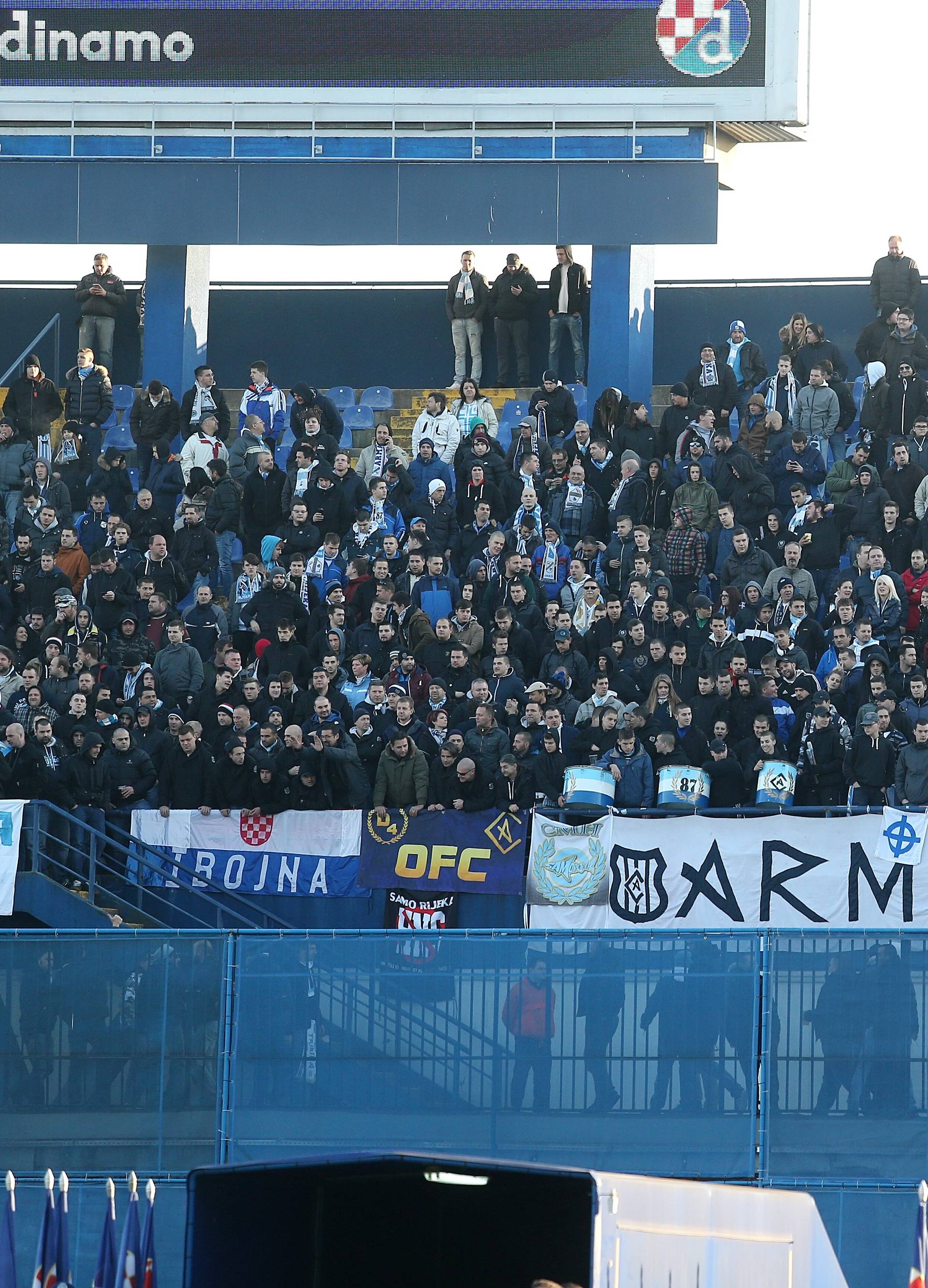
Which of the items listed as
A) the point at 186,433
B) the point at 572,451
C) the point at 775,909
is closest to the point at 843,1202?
the point at 775,909

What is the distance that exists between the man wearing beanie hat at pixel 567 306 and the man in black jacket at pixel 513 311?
1.21ft

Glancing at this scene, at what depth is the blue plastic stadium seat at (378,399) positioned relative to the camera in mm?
31375

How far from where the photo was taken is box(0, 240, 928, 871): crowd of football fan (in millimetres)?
21609

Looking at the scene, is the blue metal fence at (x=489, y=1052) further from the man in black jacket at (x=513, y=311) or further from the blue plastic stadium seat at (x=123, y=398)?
the blue plastic stadium seat at (x=123, y=398)

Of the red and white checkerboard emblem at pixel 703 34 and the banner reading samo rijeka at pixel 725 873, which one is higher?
the red and white checkerboard emblem at pixel 703 34

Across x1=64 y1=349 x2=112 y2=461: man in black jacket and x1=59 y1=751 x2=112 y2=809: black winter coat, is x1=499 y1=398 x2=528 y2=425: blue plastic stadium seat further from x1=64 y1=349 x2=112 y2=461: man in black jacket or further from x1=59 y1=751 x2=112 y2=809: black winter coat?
x1=59 y1=751 x2=112 y2=809: black winter coat

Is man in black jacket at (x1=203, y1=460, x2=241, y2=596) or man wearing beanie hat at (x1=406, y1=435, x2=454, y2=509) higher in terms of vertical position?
man wearing beanie hat at (x1=406, y1=435, x2=454, y2=509)

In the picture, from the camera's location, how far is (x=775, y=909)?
20.6 metres

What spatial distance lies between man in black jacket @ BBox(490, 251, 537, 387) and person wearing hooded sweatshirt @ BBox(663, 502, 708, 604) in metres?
6.25

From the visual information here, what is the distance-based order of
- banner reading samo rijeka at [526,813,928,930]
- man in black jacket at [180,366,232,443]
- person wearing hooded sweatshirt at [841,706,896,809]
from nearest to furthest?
banner reading samo rijeka at [526,813,928,930], person wearing hooded sweatshirt at [841,706,896,809], man in black jacket at [180,366,232,443]

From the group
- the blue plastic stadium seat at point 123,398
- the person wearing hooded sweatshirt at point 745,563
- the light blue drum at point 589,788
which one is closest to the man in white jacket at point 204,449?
the blue plastic stadium seat at point 123,398

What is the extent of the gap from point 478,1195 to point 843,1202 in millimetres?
3952

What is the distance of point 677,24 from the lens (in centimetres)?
3072

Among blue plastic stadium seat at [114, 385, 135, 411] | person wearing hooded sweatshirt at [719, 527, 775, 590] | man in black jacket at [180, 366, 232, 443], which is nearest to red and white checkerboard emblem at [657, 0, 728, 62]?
man in black jacket at [180, 366, 232, 443]
